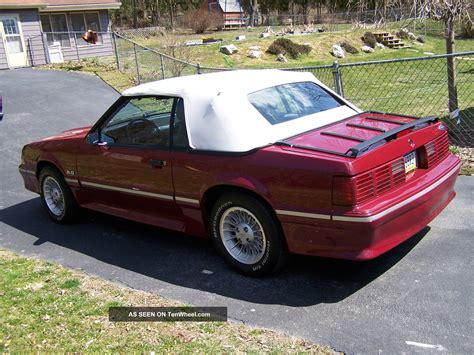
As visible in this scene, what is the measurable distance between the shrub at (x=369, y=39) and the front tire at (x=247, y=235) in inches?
1150

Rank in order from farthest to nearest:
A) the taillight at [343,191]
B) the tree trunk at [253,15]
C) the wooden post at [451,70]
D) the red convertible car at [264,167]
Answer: the tree trunk at [253,15] < the wooden post at [451,70] < the red convertible car at [264,167] < the taillight at [343,191]

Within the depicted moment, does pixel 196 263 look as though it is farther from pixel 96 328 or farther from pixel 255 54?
pixel 255 54

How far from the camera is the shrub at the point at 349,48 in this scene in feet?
96.3

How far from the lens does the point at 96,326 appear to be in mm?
3521

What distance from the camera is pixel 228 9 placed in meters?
53.5

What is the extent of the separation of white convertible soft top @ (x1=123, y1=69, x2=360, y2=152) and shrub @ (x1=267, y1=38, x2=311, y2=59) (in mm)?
23099

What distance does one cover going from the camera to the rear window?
436 centimetres

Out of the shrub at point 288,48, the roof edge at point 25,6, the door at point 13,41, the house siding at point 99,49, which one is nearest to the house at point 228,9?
the shrub at point 288,48

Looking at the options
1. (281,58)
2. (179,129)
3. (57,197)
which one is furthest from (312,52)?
(179,129)

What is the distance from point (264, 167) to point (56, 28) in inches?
972

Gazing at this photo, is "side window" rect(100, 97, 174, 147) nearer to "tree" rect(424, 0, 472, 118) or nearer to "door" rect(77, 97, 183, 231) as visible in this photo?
"door" rect(77, 97, 183, 231)

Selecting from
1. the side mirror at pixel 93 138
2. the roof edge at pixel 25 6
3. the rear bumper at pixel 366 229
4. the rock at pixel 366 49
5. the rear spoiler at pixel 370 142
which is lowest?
the rock at pixel 366 49

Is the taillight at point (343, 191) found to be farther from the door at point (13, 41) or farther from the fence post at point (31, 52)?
the fence post at point (31, 52)

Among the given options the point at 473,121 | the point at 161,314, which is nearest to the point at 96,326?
the point at 161,314
